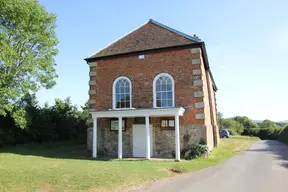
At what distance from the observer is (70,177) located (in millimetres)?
8234

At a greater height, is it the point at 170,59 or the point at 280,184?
the point at 170,59

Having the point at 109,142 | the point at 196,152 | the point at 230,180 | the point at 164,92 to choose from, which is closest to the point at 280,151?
the point at 196,152

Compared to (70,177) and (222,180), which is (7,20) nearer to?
(70,177)

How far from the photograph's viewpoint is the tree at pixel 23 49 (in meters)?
15.3

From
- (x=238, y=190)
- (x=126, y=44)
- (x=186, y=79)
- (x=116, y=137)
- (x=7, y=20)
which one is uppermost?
(x=7, y=20)

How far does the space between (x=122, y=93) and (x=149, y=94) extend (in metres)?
2.13

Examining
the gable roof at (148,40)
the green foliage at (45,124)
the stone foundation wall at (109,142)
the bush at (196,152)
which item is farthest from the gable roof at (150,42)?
the green foliage at (45,124)

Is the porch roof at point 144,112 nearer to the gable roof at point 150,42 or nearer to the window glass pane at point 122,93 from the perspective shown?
the window glass pane at point 122,93

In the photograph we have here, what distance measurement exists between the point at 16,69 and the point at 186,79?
12.1m

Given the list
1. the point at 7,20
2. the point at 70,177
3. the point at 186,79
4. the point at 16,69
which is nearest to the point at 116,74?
the point at 186,79

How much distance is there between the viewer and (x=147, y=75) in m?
15.9

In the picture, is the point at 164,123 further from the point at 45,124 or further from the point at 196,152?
the point at 45,124

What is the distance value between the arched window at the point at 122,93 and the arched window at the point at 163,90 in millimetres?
1923

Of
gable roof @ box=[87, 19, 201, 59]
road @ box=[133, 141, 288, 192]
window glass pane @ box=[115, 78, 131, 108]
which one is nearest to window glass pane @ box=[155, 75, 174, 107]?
window glass pane @ box=[115, 78, 131, 108]
